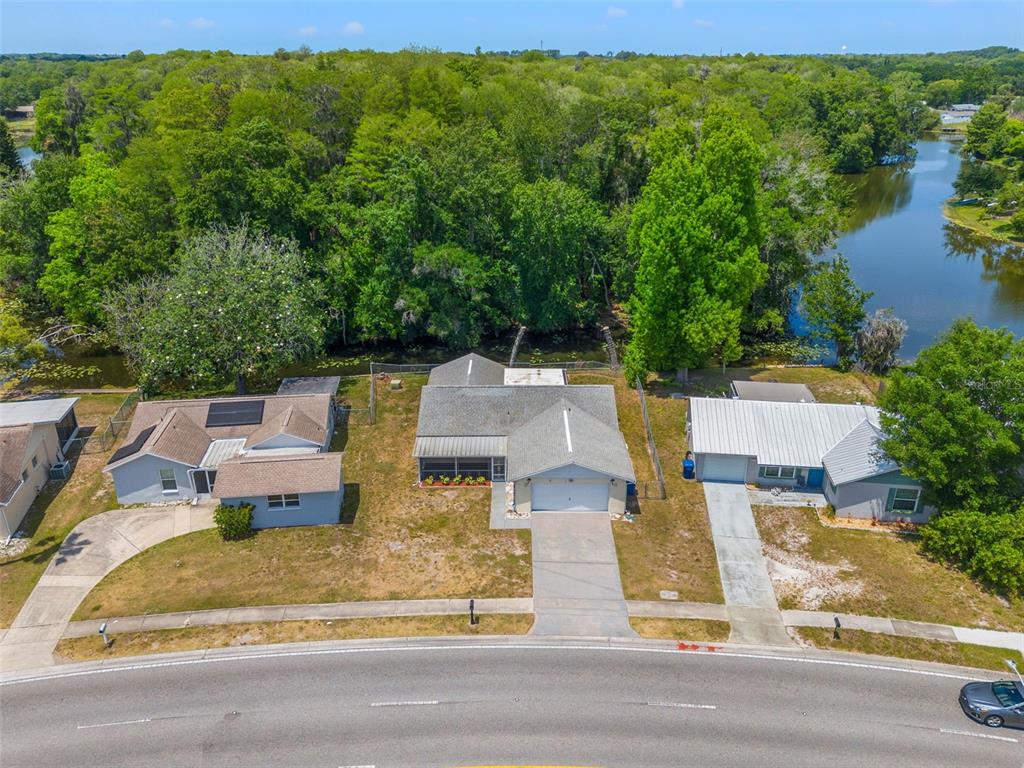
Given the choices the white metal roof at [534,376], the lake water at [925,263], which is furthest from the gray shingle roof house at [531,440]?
the lake water at [925,263]

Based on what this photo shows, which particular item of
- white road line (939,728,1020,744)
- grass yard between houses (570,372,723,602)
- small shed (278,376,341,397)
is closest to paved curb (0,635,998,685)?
white road line (939,728,1020,744)

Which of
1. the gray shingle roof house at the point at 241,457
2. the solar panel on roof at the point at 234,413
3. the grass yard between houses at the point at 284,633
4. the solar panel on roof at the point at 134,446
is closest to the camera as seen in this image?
the grass yard between houses at the point at 284,633

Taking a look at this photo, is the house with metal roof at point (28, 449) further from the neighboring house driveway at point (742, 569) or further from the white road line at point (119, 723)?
the neighboring house driveway at point (742, 569)

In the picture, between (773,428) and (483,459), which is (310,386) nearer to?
(483,459)

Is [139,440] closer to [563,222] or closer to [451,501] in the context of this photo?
[451,501]

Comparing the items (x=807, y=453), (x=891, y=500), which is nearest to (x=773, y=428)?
(x=807, y=453)
